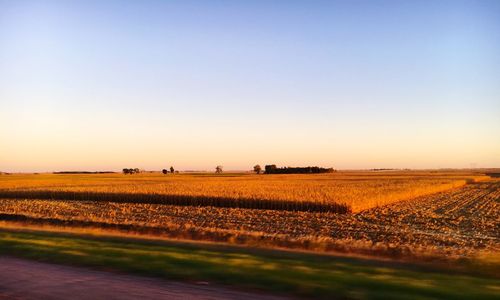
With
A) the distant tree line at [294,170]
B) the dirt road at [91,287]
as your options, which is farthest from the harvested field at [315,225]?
the distant tree line at [294,170]

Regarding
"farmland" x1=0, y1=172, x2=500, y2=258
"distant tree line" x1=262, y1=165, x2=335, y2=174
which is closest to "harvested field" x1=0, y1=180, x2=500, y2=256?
"farmland" x1=0, y1=172, x2=500, y2=258

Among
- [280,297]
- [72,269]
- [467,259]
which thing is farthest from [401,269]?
[72,269]

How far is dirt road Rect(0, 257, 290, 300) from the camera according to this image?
314 inches

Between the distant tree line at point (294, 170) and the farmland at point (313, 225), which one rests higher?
the distant tree line at point (294, 170)

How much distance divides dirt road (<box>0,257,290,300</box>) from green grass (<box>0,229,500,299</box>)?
2.10 feet

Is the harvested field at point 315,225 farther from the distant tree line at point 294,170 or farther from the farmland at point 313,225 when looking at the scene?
the distant tree line at point 294,170

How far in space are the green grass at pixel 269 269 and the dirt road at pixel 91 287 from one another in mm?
641

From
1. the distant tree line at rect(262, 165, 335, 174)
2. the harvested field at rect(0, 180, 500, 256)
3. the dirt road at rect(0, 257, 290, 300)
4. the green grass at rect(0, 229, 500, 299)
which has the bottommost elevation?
the harvested field at rect(0, 180, 500, 256)

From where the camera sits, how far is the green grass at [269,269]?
27.9 ft

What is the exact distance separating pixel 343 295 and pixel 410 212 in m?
26.1

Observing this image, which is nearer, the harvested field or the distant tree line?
the harvested field

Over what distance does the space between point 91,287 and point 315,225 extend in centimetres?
1832

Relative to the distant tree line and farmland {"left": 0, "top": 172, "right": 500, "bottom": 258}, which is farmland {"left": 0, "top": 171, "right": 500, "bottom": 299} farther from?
the distant tree line

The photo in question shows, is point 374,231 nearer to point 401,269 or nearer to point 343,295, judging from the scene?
point 401,269
